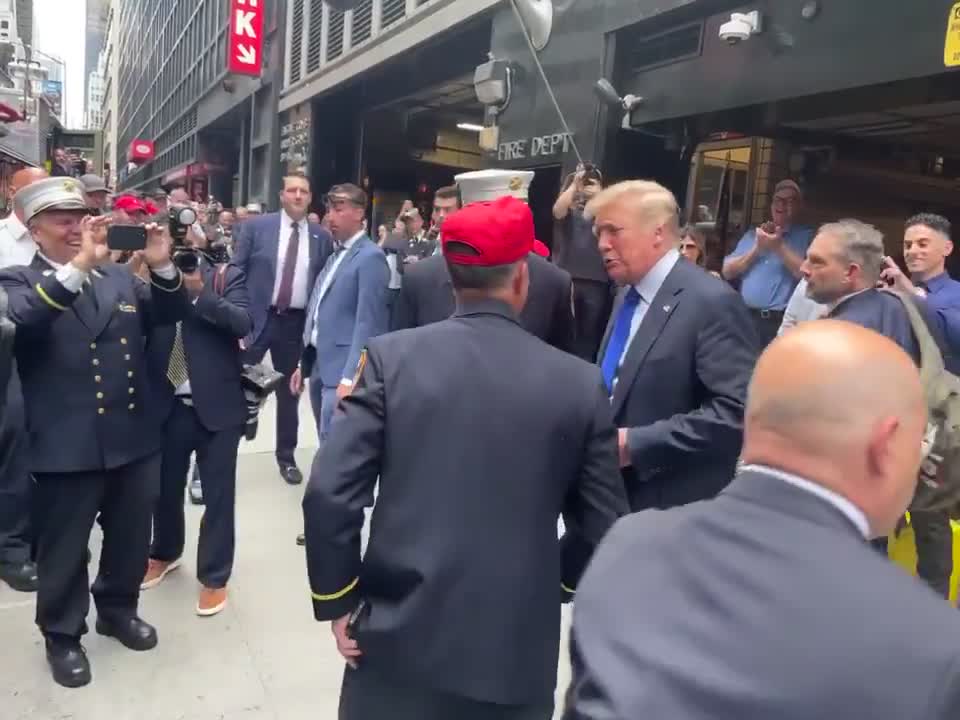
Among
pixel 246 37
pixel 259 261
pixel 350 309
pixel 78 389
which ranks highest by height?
pixel 246 37

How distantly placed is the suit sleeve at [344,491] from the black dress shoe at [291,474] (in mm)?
3773

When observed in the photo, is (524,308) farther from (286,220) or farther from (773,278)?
(773,278)

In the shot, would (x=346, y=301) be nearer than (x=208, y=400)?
No

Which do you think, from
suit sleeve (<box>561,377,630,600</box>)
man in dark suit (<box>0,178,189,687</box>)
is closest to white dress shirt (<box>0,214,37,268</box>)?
man in dark suit (<box>0,178,189,687</box>)

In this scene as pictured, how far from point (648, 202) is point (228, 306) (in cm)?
185

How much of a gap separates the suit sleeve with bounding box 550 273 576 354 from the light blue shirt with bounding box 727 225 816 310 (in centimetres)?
238

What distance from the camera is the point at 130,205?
339 cm

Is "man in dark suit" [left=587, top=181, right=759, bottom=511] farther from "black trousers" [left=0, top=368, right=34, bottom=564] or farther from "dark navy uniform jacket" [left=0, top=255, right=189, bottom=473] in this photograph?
"black trousers" [left=0, top=368, right=34, bottom=564]

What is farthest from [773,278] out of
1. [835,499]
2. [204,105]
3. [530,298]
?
[204,105]

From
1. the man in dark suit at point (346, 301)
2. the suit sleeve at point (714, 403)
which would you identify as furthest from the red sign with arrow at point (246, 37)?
the suit sleeve at point (714, 403)

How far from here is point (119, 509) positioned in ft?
10.9

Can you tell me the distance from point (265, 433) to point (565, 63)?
186 inches

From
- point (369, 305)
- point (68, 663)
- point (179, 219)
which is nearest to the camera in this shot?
point (68, 663)

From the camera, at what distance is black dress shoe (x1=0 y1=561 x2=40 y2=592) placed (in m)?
3.96
